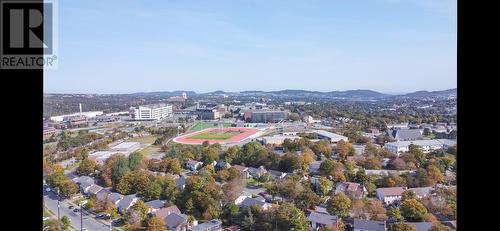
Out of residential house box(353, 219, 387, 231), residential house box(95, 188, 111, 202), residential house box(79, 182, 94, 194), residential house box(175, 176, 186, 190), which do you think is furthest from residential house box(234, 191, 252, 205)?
residential house box(79, 182, 94, 194)

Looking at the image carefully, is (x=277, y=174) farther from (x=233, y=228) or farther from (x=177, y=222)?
(x=177, y=222)

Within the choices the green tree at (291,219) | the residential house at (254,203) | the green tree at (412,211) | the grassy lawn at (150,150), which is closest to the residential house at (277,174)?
the residential house at (254,203)

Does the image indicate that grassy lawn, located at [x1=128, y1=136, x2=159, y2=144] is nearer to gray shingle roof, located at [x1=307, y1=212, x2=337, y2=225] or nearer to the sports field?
the sports field

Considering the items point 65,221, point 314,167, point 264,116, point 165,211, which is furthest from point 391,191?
point 65,221

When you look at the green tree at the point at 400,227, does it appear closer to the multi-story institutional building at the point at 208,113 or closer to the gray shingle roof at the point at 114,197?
the gray shingle roof at the point at 114,197

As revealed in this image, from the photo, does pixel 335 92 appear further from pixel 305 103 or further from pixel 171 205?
pixel 171 205
